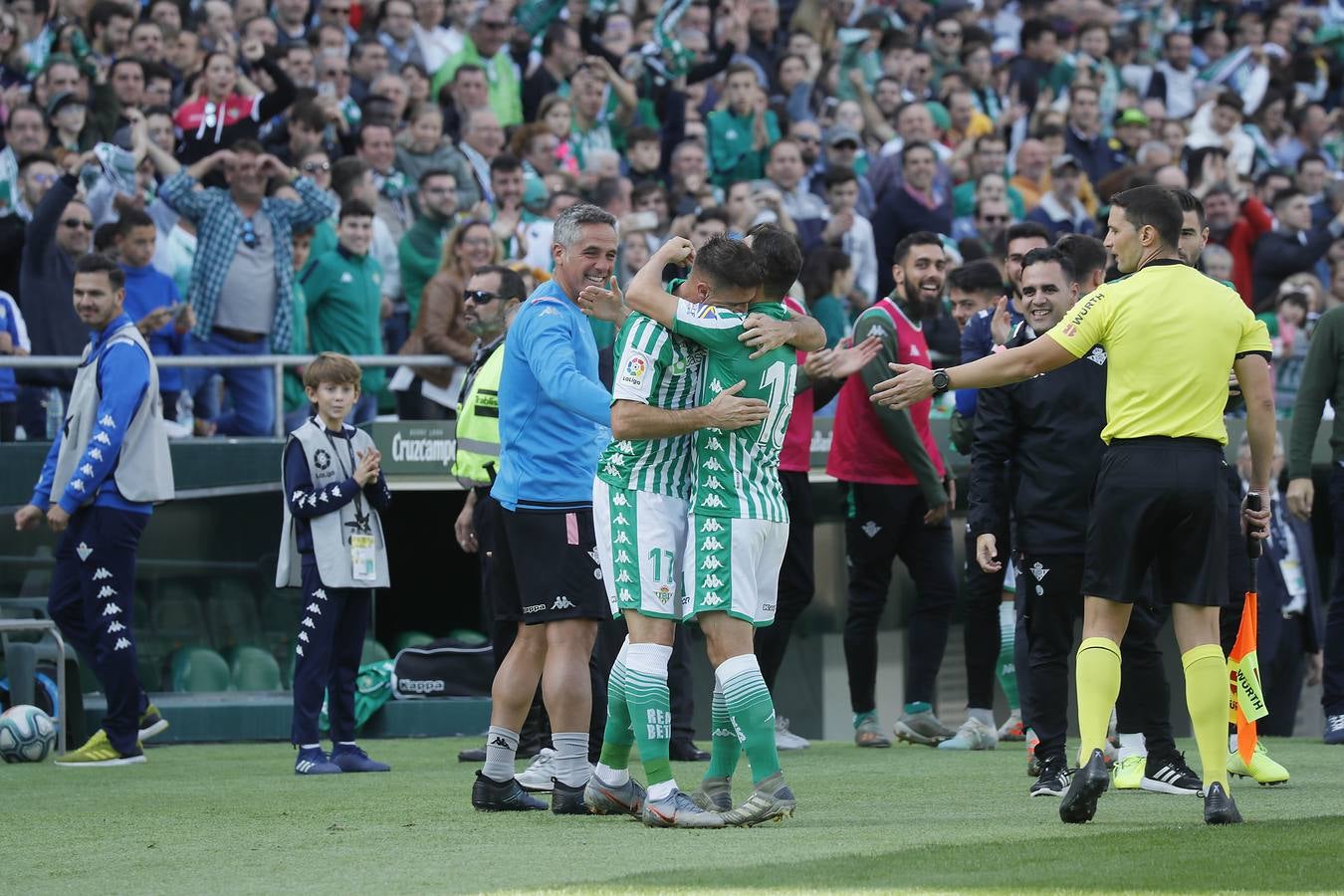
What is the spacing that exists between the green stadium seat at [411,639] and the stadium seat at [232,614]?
0.97m

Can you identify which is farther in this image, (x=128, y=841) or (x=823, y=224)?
(x=823, y=224)

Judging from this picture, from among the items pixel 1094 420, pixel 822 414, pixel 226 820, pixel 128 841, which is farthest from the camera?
pixel 822 414

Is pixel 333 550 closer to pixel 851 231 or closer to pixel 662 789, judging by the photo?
pixel 662 789

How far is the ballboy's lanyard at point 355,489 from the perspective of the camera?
384 inches

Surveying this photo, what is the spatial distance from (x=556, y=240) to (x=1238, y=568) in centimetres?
292

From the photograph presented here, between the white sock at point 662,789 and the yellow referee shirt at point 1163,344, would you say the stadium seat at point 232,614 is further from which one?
the yellow referee shirt at point 1163,344

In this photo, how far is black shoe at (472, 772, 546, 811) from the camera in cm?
734

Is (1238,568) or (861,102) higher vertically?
(861,102)

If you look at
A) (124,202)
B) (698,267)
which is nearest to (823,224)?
(124,202)

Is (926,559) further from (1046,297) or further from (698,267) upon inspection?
(698,267)

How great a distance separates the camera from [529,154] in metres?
15.6

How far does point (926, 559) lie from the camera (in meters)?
10.6

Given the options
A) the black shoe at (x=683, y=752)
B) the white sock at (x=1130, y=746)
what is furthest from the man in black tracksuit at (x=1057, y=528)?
the black shoe at (x=683, y=752)

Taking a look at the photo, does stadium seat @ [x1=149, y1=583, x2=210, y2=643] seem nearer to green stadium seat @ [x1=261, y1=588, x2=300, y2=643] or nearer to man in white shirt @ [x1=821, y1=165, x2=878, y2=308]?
green stadium seat @ [x1=261, y1=588, x2=300, y2=643]
